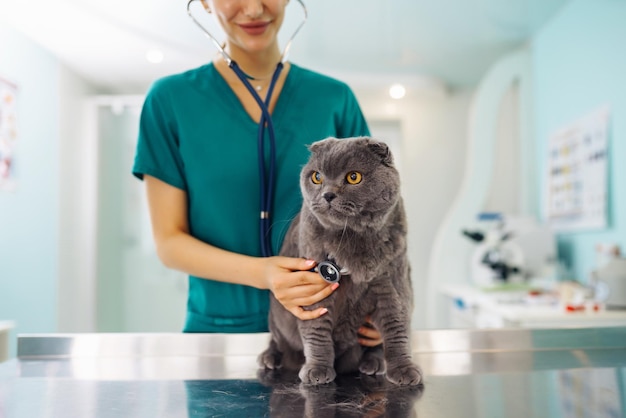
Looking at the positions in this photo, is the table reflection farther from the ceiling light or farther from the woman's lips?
the ceiling light

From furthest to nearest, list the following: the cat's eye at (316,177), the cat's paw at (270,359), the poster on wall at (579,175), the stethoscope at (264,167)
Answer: the poster on wall at (579,175)
the stethoscope at (264,167)
the cat's paw at (270,359)
the cat's eye at (316,177)

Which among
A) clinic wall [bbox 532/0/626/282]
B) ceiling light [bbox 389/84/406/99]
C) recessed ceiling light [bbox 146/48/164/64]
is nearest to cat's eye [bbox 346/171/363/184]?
clinic wall [bbox 532/0/626/282]

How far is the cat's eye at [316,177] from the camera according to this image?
65cm

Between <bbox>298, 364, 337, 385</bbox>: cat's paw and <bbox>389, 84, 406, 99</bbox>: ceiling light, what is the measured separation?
3.32 metres

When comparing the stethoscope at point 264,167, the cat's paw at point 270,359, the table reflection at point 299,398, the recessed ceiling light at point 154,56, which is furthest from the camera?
the recessed ceiling light at point 154,56

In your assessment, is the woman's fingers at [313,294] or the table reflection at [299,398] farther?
the woman's fingers at [313,294]

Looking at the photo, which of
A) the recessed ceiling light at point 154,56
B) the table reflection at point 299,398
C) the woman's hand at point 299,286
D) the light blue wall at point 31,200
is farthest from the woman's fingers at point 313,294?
the recessed ceiling light at point 154,56

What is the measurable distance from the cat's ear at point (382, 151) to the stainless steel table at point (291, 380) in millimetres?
285

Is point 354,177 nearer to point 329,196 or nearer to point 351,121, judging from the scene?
point 329,196

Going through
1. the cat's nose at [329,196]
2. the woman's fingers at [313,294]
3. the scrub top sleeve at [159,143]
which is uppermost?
the scrub top sleeve at [159,143]

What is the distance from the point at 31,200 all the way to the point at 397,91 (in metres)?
2.51

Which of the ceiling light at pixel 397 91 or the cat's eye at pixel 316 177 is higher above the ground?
the ceiling light at pixel 397 91

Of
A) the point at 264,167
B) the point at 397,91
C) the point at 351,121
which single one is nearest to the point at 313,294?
the point at 264,167

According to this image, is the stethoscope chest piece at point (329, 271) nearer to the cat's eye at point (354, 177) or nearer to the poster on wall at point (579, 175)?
the cat's eye at point (354, 177)
